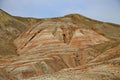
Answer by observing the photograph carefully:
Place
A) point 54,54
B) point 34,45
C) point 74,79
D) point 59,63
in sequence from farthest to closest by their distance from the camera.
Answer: point 34,45 → point 54,54 → point 59,63 → point 74,79

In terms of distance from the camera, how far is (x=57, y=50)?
10650 centimetres

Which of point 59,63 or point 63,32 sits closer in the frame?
point 59,63

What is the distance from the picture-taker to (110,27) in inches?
6644

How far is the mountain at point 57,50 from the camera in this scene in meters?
49.7

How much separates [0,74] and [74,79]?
127 feet

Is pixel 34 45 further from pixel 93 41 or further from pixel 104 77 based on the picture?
pixel 104 77

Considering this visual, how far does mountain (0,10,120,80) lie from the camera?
4968 cm

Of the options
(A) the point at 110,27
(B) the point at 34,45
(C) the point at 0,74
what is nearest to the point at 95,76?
(C) the point at 0,74

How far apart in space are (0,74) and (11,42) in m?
56.4

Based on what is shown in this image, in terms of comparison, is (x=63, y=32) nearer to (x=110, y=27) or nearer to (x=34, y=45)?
(x=34, y=45)

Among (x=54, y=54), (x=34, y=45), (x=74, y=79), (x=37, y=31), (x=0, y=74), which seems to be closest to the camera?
(x=74, y=79)

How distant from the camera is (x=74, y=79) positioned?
4191 centimetres

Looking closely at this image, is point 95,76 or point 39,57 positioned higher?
point 95,76

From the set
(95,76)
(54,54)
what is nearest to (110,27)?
(54,54)
